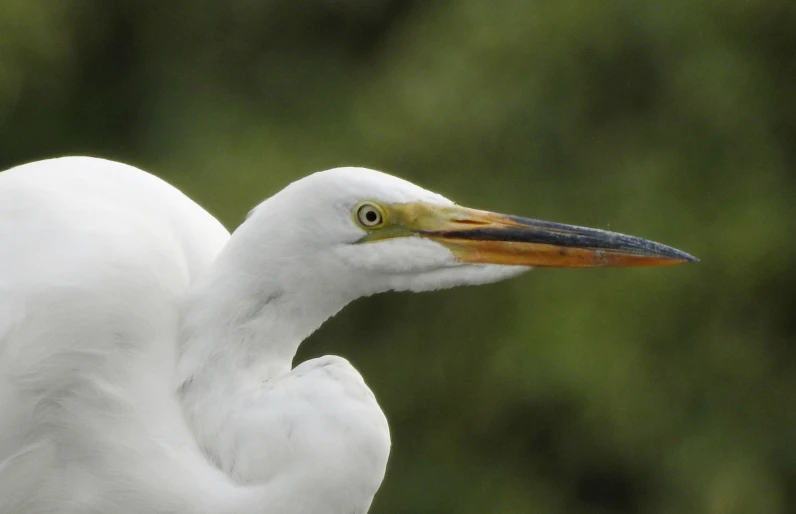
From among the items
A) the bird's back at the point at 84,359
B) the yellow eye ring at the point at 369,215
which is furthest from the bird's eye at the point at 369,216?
the bird's back at the point at 84,359

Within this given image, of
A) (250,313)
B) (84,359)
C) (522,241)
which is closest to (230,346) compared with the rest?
(250,313)

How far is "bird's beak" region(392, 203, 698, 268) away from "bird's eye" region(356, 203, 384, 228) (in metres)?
0.03

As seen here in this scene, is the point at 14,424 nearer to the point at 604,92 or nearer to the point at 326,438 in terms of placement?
the point at 326,438

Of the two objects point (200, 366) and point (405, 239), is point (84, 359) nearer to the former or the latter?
point (200, 366)

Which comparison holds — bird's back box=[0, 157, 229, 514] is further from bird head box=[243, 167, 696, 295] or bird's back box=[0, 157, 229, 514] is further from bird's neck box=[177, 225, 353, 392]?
bird head box=[243, 167, 696, 295]

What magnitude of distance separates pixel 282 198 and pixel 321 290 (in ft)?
0.40

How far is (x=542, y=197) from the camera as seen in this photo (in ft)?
15.5

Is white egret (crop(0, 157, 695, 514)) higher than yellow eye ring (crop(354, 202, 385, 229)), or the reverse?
yellow eye ring (crop(354, 202, 385, 229))

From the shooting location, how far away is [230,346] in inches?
56.8

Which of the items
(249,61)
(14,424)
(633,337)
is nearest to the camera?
(14,424)

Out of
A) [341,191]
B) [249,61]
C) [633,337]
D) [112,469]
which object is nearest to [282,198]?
[341,191]

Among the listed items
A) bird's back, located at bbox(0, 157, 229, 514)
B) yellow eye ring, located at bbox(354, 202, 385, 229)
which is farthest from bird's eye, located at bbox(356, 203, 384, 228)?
bird's back, located at bbox(0, 157, 229, 514)

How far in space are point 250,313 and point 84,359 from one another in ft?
0.77

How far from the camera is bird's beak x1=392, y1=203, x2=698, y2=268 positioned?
1461mm
